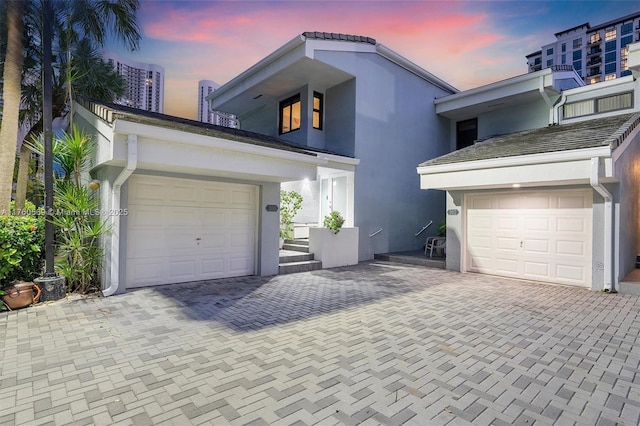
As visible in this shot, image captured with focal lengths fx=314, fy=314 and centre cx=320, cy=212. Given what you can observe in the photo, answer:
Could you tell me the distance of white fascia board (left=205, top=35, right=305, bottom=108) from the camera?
10742 mm

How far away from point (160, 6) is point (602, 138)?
2542 cm

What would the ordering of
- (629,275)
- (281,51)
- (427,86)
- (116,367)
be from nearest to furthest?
1. (116,367)
2. (629,275)
3. (281,51)
4. (427,86)

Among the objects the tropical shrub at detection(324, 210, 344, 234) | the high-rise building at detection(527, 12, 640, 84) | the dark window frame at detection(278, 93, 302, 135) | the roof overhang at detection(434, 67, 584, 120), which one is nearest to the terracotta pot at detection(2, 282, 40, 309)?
the tropical shrub at detection(324, 210, 344, 234)

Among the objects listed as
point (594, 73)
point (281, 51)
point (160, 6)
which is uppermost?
point (594, 73)

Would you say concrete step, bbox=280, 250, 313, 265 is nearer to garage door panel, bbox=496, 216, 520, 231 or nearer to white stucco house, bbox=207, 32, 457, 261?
white stucco house, bbox=207, 32, 457, 261

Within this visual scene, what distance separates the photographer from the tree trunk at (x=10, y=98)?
24.1 feet

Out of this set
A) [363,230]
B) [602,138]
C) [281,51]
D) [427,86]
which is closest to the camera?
[602,138]

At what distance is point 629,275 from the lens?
26.7 feet

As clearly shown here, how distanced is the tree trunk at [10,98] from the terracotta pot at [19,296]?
113 inches

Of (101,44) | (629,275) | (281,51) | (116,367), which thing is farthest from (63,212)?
(629,275)

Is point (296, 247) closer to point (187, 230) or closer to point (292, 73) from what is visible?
point (187, 230)

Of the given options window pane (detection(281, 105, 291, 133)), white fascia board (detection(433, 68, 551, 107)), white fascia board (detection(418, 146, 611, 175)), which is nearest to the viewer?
white fascia board (detection(418, 146, 611, 175))

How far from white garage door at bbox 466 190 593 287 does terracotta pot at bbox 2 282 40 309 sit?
10.8 m

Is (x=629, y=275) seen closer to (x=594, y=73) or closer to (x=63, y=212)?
(x=63, y=212)
